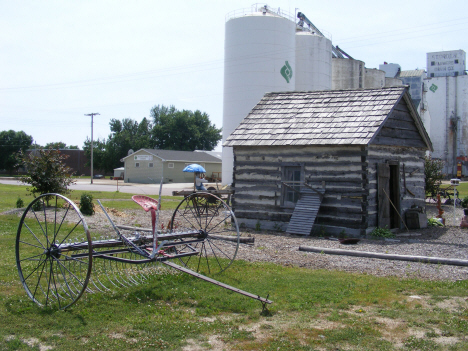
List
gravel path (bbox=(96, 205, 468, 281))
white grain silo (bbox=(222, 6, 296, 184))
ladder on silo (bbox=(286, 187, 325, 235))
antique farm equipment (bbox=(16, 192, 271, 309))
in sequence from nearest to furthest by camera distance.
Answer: antique farm equipment (bbox=(16, 192, 271, 309)) → gravel path (bbox=(96, 205, 468, 281)) → ladder on silo (bbox=(286, 187, 325, 235)) → white grain silo (bbox=(222, 6, 296, 184))

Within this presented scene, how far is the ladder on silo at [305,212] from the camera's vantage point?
13828 mm

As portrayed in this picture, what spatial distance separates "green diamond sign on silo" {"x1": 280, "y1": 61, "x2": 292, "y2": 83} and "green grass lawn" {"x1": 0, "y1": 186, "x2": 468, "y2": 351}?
28076mm

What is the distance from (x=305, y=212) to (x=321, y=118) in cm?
337

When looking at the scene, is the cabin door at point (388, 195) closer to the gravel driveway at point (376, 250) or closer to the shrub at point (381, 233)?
Answer: the shrub at point (381, 233)

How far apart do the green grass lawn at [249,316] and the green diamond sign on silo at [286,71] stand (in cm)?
2808

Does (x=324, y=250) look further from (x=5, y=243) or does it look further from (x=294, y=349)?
(x=5, y=243)

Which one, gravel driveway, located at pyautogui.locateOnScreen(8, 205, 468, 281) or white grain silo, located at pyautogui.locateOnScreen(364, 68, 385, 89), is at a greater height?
white grain silo, located at pyautogui.locateOnScreen(364, 68, 385, 89)

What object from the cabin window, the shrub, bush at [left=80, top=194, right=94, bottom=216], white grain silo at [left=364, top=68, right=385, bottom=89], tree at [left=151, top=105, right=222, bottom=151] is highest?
white grain silo at [left=364, top=68, right=385, bottom=89]

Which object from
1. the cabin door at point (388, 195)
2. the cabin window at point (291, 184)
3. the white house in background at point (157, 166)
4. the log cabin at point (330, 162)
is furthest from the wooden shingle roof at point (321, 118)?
the white house in background at point (157, 166)

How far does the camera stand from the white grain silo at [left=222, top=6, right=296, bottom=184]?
111 feet

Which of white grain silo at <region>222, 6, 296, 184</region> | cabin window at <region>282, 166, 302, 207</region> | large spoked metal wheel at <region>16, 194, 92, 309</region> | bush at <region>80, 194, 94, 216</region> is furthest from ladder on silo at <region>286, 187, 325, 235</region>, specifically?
white grain silo at <region>222, 6, 296, 184</region>

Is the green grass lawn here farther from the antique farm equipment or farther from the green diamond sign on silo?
the green diamond sign on silo

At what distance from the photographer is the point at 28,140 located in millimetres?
84938

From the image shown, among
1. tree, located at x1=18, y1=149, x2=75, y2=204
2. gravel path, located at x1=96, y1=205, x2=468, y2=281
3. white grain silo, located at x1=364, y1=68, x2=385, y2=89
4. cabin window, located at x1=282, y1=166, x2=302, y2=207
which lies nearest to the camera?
gravel path, located at x1=96, y1=205, x2=468, y2=281
